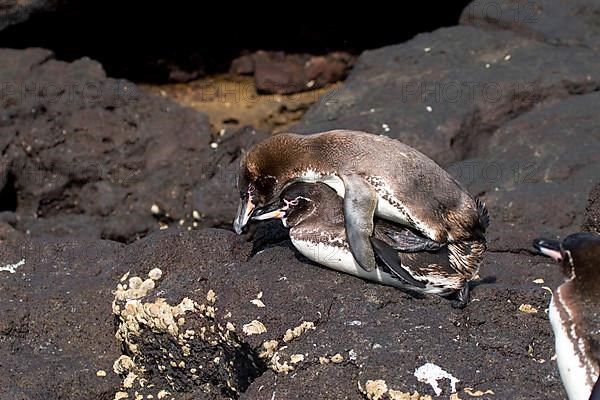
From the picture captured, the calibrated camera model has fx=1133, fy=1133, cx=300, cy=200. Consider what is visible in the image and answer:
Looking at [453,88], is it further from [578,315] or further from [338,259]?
[578,315]

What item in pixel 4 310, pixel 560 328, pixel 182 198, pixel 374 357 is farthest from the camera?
pixel 182 198

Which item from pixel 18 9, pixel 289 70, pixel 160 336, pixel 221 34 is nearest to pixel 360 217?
pixel 160 336

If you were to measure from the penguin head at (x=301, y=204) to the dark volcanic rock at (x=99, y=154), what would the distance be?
9.46 feet

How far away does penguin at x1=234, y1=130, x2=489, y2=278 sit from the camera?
586 cm

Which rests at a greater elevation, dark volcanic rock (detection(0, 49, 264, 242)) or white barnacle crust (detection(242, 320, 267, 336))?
white barnacle crust (detection(242, 320, 267, 336))

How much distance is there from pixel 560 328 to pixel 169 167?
5151 millimetres

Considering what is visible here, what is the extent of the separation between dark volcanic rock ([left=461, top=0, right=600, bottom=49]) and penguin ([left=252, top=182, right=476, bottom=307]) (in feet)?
15.0

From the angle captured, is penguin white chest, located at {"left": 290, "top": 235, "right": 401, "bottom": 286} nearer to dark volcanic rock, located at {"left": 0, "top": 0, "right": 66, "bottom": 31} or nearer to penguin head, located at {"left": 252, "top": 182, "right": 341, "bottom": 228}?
penguin head, located at {"left": 252, "top": 182, "right": 341, "bottom": 228}

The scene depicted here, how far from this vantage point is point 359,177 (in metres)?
5.89

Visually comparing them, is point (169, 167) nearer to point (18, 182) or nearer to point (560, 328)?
point (18, 182)

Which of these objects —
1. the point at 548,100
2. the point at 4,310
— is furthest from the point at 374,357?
the point at 548,100

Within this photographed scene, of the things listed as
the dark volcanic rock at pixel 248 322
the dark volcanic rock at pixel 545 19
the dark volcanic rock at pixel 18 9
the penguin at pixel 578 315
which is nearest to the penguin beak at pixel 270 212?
the dark volcanic rock at pixel 248 322

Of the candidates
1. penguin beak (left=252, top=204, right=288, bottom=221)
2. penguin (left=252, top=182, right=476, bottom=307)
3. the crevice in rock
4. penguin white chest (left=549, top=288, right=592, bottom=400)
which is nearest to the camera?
penguin white chest (left=549, top=288, right=592, bottom=400)

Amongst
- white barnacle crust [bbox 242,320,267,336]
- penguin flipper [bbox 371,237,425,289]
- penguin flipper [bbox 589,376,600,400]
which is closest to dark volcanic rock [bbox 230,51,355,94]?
penguin flipper [bbox 371,237,425,289]
